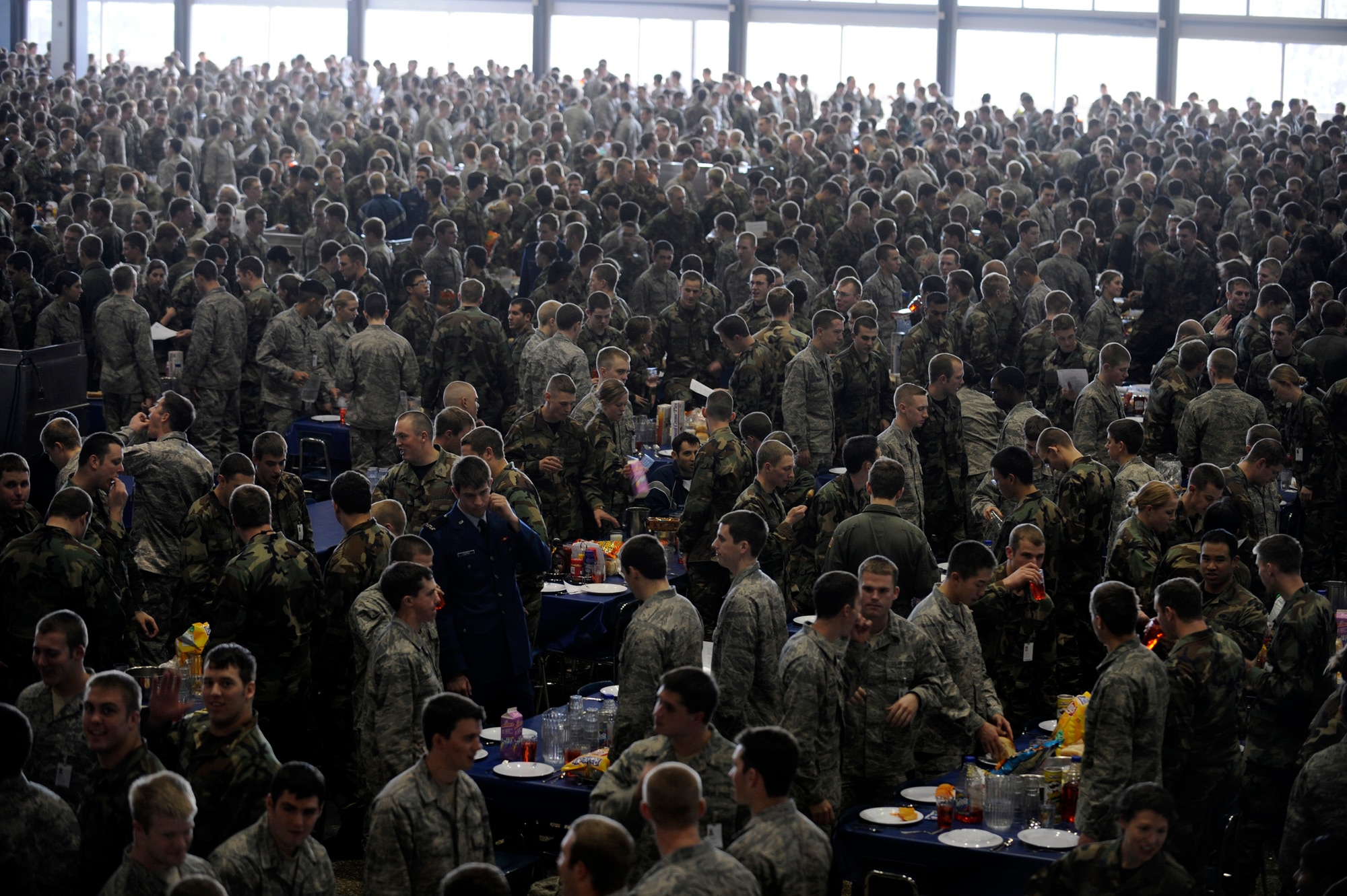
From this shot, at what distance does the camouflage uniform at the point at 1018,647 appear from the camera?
8.02 m

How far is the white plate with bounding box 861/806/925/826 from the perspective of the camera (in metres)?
6.34

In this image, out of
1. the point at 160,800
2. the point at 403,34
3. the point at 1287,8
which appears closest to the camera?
the point at 160,800

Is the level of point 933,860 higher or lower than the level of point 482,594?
lower

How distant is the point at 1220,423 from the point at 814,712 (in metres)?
5.96

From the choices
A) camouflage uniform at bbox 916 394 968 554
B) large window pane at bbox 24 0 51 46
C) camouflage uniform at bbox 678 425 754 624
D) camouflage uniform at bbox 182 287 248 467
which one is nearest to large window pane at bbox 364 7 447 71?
large window pane at bbox 24 0 51 46

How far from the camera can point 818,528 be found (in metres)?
9.46

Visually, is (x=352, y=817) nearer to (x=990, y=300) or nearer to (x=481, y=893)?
(x=481, y=893)

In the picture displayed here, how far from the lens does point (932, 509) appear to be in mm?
11172

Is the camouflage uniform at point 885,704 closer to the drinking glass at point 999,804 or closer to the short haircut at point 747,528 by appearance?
the drinking glass at point 999,804

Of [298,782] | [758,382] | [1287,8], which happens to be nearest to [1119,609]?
[298,782]

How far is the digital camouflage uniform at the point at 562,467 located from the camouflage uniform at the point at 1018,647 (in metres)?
3.15

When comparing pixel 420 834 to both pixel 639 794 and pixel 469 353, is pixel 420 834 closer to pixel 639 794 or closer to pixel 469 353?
pixel 639 794

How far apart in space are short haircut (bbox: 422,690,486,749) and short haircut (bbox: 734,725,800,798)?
104cm

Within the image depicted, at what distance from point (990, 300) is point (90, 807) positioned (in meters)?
10.4
